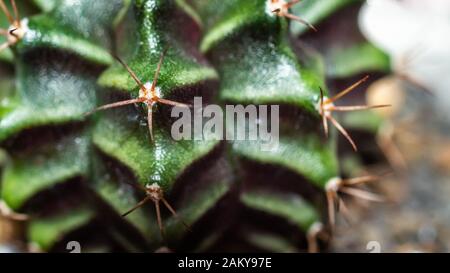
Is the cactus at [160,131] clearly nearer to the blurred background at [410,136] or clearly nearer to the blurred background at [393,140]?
the blurred background at [393,140]

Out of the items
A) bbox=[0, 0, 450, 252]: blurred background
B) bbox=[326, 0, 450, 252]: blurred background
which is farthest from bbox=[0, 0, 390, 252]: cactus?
bbox=[326, 0, 450, 252]: blurred background

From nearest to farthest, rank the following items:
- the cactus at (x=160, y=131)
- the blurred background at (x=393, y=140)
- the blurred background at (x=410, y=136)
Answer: the cactus at (x=160, y=131), the blurred background at (x=393, y=140), the blurred background at (x=410, y=136)

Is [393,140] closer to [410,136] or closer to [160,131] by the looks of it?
[410,136]

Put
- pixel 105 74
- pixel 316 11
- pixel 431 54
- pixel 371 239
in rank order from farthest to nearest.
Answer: pixel 431 54, pixel 371 239, pixel 316 11, pixel 105 74

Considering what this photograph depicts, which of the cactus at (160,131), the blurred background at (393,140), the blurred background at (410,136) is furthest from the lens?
the blurred background at (410,136)

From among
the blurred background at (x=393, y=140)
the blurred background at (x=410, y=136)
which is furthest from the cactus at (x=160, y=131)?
the blurred background at (x=410, y=136)

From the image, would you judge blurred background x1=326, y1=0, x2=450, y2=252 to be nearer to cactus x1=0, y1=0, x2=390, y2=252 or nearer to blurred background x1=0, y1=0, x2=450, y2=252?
blurred background x1=0, y1=0, x2=450, y2=252
